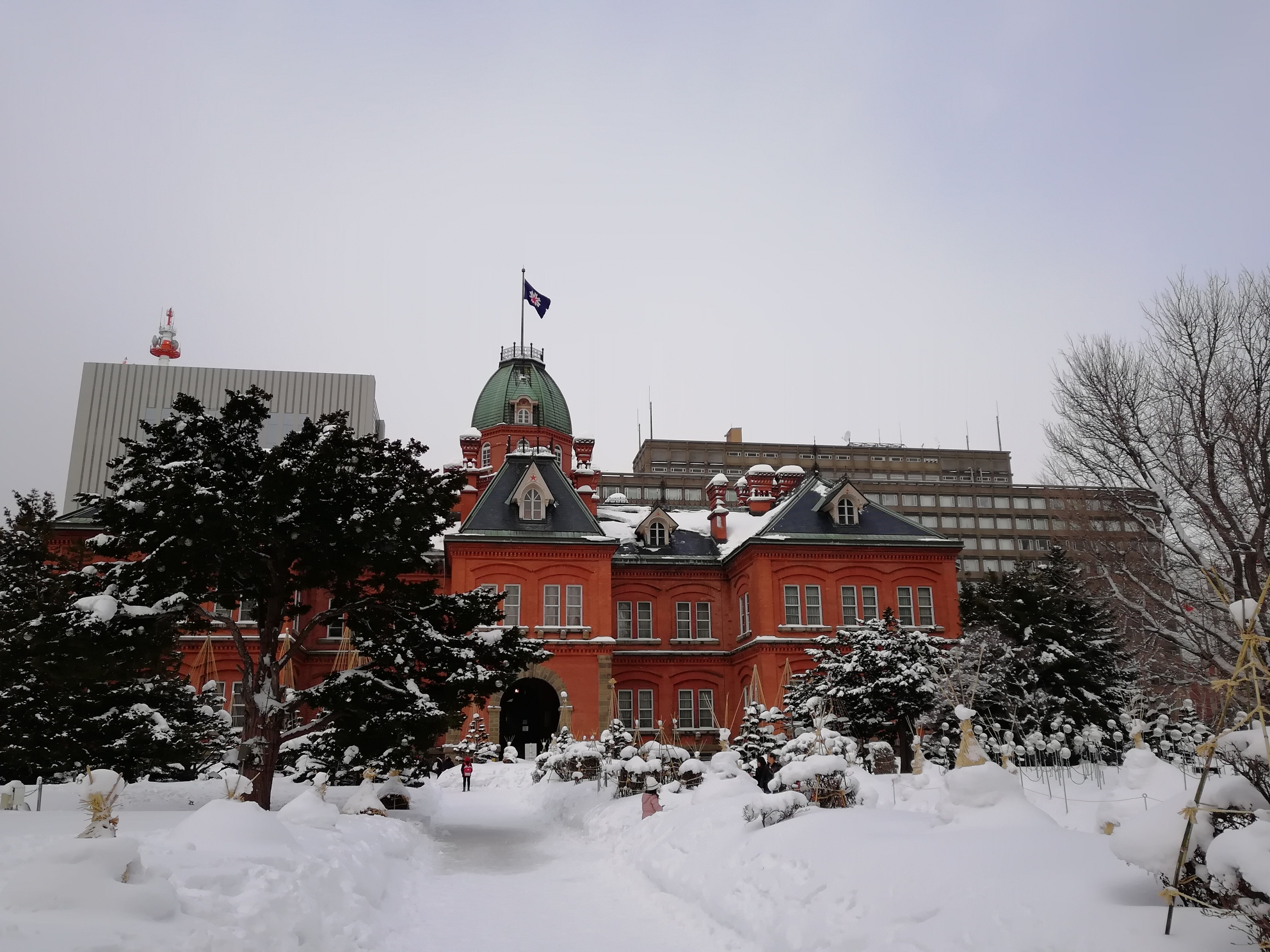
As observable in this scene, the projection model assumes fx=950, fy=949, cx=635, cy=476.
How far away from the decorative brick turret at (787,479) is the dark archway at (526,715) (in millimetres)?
15852

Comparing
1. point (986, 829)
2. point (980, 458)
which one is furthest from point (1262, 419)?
point (980, 458)

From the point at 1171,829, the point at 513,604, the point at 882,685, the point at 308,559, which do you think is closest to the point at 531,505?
the point at 513,604

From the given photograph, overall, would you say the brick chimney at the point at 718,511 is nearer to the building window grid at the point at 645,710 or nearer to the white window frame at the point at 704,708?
the white window frame at the point at 704,708

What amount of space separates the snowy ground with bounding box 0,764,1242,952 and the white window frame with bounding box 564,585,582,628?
21.8 metres

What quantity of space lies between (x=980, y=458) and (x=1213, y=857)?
97104 mm

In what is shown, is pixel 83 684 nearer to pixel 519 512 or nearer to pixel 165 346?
pixel 519 512

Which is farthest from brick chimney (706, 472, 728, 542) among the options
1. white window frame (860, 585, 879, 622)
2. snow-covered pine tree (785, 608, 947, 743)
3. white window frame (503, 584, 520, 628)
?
snow-covered pine tree (785, 608, 947, 743)

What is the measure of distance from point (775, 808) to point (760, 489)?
36466 mm

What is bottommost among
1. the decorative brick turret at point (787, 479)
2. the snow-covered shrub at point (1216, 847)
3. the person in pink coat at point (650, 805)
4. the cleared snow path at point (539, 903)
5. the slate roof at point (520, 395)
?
the cleared snow path at point (539, 903)

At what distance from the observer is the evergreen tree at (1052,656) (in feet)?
105

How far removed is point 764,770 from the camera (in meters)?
21.2

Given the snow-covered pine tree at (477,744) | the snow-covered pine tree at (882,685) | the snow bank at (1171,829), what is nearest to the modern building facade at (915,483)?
the snow-covered pine tree at (477,744)

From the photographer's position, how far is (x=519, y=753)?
44375 millimetres

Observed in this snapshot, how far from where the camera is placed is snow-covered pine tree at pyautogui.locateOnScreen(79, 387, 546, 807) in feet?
59.9
